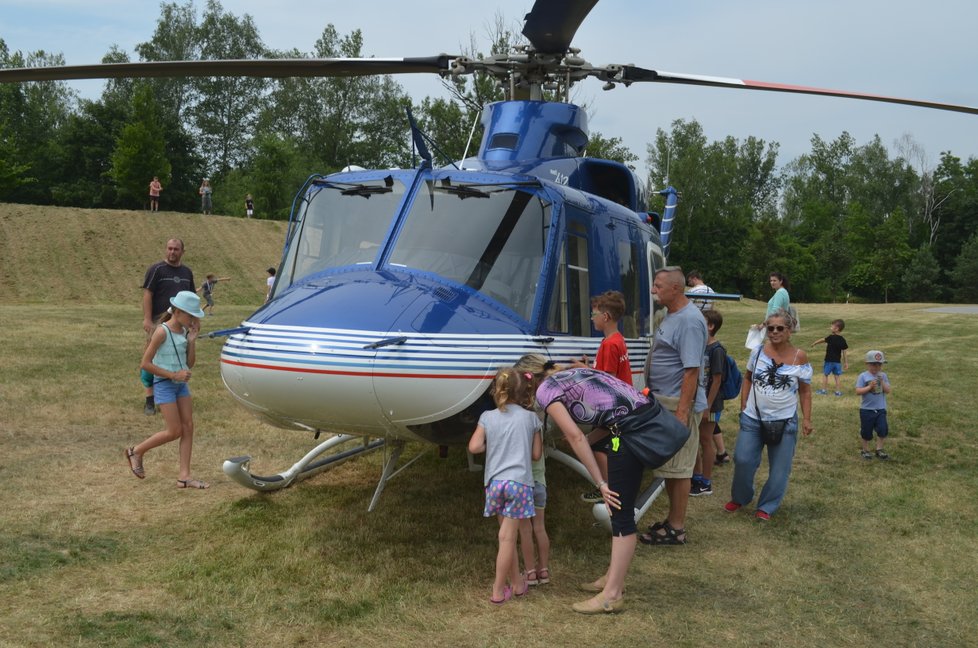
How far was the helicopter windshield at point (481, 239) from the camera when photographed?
5.09 metres

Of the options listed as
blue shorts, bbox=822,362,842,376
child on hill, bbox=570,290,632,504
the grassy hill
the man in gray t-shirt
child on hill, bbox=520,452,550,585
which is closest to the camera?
child on hill, bbox=520,452,550,585

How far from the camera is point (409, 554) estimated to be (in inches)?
201

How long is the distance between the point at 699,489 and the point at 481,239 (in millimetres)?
3284

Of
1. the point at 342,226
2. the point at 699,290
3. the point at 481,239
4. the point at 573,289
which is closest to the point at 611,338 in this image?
the point at 573,289

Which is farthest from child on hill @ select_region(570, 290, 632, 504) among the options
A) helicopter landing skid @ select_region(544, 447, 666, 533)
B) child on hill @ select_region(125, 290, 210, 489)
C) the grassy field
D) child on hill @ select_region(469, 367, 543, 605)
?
child on hill @ select_region(125, 290, 210, 489)

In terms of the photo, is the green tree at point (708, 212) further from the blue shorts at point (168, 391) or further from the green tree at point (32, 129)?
the blue shorts at point (168, 391)

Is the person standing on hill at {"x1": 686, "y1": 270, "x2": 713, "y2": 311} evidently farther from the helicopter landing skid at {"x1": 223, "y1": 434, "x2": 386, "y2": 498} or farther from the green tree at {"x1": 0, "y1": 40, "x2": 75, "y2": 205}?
the green tree at {"x1": 0, "y1": 40, "x2": 75, "y2": 205}

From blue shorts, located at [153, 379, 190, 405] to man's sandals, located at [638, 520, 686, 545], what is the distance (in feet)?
11.8

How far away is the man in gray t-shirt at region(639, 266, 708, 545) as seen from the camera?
534cm

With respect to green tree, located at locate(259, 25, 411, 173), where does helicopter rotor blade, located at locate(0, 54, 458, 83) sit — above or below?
below

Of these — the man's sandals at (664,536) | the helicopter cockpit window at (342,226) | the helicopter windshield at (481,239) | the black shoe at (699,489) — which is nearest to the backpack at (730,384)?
the black shoe at (699,489)

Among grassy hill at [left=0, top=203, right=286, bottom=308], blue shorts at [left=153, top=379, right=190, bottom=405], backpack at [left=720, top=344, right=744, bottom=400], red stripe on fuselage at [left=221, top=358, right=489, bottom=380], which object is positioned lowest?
grassy hill at [left=0, top=203, right=286, bottom=308]

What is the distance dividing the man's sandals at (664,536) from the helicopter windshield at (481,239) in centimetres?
186

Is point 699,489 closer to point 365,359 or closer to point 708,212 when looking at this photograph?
point 365,359
